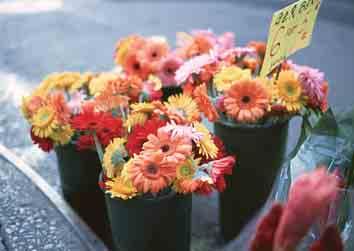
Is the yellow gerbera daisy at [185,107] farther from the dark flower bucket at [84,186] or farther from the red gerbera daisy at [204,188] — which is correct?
the dark flower bucket at [84,186]

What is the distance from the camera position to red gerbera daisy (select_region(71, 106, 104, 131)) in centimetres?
130

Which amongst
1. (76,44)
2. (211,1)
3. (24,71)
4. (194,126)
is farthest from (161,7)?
(194,126)

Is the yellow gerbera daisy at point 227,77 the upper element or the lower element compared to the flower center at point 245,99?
upper

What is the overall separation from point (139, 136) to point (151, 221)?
212mm

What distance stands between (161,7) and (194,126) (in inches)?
129

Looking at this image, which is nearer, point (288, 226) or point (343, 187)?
point (288, 226)

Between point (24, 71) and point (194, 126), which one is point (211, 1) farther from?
point (194, 126)

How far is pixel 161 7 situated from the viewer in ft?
14.1

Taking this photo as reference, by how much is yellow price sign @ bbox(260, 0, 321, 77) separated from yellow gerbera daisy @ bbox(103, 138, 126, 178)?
0.43m

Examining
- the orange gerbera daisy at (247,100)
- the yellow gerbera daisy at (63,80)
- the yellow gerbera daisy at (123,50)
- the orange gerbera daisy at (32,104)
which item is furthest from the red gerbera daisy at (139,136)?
the yellow gerbera daisy at (123,50)

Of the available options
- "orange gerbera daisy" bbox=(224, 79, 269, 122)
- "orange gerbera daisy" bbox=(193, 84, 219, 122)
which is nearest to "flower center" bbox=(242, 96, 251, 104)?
"orange gerbera daisy" bbox=(224, 79, 269, 122)

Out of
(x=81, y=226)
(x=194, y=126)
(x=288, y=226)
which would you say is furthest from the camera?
(x=81, y=226)

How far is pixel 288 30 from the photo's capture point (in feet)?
4.15

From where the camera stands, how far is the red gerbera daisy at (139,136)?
1168 millimetres
